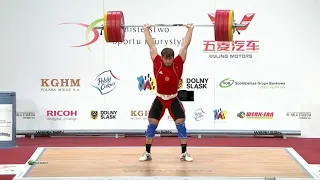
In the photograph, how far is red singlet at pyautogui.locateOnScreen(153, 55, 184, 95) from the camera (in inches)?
273

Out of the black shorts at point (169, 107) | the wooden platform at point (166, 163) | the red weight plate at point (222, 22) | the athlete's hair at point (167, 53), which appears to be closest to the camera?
the wooden platform at point (166, 163)

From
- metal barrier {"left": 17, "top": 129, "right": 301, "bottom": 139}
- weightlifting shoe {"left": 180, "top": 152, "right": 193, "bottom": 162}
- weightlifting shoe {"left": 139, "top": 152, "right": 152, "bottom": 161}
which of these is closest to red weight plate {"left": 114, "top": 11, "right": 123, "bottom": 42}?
weightlifting shoe {"left": 139, "top": 152, "right": 152, "bottom": 161}

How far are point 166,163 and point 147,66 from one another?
3.35 meters

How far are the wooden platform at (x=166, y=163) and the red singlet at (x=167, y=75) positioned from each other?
956 millimetres

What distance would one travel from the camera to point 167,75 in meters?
6.94

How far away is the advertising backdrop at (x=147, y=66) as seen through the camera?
980 cm

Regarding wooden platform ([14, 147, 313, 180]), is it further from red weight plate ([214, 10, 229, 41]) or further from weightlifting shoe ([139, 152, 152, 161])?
red weight plate ([214, 10, 229, 41])

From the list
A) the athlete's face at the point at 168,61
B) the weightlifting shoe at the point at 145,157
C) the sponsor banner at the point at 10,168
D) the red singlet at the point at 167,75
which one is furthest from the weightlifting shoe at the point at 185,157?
the sponsor banner at the point at 10,168

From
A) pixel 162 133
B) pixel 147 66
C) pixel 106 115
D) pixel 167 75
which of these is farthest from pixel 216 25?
pixel 106 115

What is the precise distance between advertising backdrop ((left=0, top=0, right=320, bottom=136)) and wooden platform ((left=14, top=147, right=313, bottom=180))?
2035 millimetres

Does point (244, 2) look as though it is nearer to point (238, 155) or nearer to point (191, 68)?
point (191, 68)

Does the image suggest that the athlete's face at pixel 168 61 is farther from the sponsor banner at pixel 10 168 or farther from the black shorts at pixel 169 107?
the sponsor banner at pixel 10 168

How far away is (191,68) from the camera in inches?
389

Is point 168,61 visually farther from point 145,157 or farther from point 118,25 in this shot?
point 145,157
